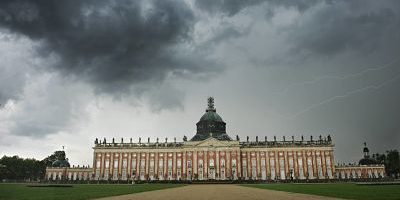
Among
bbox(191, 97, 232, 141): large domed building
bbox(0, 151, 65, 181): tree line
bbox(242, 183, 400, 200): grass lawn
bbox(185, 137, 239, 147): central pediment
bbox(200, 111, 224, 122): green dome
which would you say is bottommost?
bbox(242, 183, 400, 200): grass lawn

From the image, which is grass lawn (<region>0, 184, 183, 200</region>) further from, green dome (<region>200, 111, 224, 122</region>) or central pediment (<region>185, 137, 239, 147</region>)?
green dome (<region>200, 111, 224, 122</region>)

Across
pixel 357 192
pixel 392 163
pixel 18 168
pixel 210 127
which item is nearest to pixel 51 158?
pixel 18 168

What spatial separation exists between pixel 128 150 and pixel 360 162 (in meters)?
67.9

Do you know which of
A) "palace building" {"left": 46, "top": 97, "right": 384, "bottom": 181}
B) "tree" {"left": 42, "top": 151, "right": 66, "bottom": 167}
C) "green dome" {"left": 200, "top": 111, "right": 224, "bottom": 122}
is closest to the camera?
"palace building" {"left": 46, "top": 97, "right": 384, "bottom": 181}

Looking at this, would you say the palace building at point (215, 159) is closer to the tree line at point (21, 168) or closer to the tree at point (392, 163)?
the tree at point (392, 163)

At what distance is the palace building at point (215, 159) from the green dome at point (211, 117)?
5033mm

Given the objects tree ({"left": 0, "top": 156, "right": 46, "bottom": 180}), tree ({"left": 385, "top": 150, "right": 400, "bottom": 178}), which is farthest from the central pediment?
tree ({"left": 0, "top": 156, "right": 46, "bottom": 180})

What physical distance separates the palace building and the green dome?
5033 mm

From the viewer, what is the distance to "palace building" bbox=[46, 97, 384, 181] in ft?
312

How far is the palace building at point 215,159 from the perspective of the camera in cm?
9506

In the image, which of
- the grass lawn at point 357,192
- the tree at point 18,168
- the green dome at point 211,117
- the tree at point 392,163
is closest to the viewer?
the grass lawn at point 357,192

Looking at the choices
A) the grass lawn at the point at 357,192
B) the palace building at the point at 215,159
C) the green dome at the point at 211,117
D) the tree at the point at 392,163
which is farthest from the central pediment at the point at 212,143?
the grass lawn at the point at 357,192

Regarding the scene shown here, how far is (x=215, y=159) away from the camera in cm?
9650

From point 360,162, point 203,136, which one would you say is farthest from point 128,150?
point 360,162
